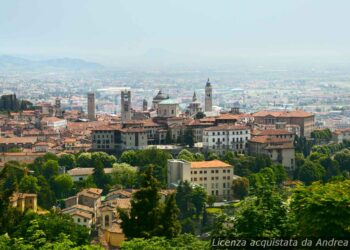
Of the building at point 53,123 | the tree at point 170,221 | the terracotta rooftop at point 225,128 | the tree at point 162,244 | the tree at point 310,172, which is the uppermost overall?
the tree at point 162,244

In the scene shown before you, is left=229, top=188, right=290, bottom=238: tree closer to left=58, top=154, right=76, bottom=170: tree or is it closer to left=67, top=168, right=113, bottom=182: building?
left=67, top=168, right=113, bottom=182: building

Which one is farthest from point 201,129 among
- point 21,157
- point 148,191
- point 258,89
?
point 258,89

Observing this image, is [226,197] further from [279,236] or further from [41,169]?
[279,236]

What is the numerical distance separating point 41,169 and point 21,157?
5.51 m

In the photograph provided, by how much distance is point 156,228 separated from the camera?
13.5m

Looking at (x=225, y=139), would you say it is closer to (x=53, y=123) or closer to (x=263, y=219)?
(x=53, y=123)

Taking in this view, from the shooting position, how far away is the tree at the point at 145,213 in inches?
541

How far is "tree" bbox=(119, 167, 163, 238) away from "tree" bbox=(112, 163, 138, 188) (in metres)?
14.9

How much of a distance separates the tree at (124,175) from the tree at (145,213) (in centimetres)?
1489

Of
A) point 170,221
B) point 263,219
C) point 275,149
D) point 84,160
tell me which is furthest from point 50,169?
point 263,219

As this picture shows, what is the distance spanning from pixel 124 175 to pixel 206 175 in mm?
2724

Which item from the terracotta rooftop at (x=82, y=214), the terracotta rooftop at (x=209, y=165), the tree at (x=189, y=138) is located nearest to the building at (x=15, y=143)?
the tree at (x=189, y=138)

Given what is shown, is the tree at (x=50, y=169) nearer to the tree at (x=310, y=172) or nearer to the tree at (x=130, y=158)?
the tree at (x=130, y=158)

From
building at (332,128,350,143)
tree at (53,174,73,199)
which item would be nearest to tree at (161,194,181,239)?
tree at (53,174,73,199)
